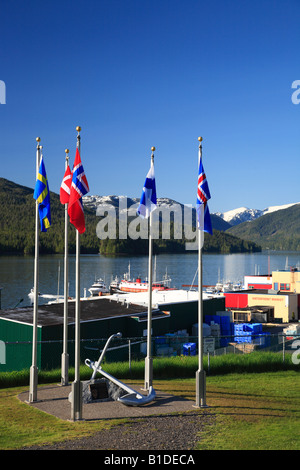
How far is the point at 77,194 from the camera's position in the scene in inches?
530

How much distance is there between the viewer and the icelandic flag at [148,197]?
627 inches

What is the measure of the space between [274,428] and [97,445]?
462cm

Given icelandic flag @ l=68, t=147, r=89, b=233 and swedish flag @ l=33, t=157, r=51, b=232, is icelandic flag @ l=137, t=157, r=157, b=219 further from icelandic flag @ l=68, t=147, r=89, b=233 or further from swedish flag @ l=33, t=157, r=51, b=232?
swedish flag @ l=33, t=157, r=51, b=232

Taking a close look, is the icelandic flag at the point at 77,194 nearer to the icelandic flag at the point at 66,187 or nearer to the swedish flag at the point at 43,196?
the icelandic flag at the point at 66,187

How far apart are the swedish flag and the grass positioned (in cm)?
582

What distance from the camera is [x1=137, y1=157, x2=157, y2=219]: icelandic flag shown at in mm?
15930

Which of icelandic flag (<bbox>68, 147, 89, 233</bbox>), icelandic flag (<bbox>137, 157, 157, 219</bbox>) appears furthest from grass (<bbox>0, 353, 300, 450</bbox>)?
icelandic flag (<bbox>137, 157, 157, 219</bbox>)

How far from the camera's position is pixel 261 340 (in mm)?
27719

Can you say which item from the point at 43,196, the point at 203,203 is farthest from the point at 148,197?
the point at 43,196

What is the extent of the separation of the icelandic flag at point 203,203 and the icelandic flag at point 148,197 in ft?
5.42

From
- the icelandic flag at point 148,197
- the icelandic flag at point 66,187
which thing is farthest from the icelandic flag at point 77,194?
Result: the icelandic flag at point 148,197

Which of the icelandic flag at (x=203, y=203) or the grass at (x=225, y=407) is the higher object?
the icelandic flag at (x=203, y=203)
